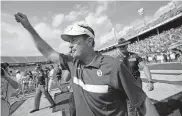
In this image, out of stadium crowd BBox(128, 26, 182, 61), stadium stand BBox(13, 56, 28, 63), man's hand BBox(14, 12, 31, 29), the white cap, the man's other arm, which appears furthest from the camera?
stadium stand BBox(13, 56, 28, 63)

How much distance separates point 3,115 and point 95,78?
191 centimetres

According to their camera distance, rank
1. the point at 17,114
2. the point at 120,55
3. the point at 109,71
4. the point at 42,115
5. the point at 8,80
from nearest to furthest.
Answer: the point at 109,71
the point at 8,80
the point at 120,55
the point at 42,115
the point at 17,114

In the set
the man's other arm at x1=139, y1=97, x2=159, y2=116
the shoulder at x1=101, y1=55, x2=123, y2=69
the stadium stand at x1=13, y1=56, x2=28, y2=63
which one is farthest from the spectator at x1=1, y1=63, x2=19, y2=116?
the stadium stand at x1=13, y1=56, x2=28, y2=63

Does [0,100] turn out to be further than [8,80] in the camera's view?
No

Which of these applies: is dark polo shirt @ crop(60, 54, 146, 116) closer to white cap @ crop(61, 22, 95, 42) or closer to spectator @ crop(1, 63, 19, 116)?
white cap @ crop(61, 22, 95, 42)

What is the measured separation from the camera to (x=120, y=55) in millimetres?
3330

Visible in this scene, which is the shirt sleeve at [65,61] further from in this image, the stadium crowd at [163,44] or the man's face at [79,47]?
the stadium crowd at [163,44]

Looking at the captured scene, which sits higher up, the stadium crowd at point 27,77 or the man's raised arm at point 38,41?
the man's raised arm at point 38,41

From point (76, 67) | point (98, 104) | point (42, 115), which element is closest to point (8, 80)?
point (76, 67)

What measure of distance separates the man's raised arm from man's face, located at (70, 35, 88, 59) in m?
0.34

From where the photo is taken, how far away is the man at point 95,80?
128 cm

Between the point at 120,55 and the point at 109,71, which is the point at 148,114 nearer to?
the point at 109,71

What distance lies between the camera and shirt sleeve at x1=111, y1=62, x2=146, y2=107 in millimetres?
1270

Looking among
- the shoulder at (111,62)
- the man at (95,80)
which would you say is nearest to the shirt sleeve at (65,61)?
the man at (95,80)
